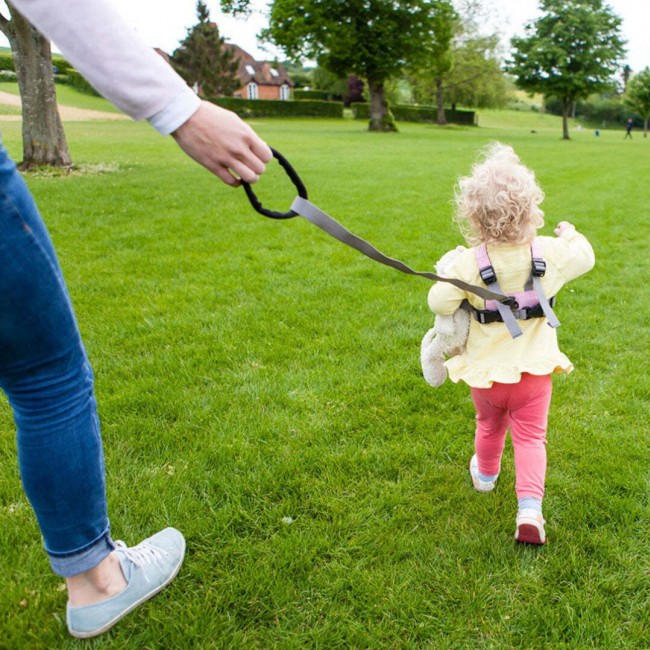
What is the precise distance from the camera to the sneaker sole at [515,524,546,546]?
2316mm

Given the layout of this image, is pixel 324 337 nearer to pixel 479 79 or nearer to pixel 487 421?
pixel 487 421

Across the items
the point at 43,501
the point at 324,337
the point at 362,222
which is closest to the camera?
the point at 43,501

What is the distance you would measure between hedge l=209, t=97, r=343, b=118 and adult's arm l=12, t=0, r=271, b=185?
49.2m

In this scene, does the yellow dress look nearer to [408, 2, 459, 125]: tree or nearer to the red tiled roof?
[408, 2, 459, 125]: tree

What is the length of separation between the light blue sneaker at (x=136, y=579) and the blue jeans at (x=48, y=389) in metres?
0.18

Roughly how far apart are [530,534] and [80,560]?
1.60 meters

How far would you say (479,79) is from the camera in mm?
47250

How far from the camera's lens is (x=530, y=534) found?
2320mm

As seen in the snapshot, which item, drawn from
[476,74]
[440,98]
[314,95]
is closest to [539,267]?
[476,74]

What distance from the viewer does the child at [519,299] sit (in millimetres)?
2264

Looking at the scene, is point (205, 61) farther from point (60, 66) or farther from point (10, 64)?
point (10, 64)

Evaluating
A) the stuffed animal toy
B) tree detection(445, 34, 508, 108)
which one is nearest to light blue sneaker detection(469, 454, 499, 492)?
the stuffed animal toy

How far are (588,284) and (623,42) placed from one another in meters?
37.2

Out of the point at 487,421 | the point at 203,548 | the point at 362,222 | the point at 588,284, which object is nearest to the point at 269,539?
the point at 203,548
